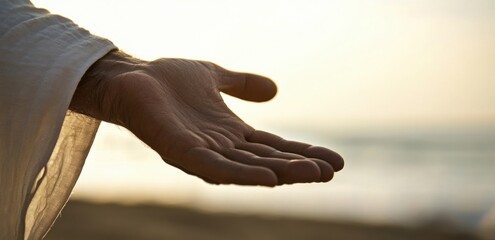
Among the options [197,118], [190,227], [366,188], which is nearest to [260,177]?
[197,118]

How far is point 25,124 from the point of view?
1.58m

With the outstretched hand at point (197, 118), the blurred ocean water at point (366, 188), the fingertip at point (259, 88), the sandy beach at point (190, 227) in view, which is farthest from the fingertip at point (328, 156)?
the blurred ocean water at point (366, 188)

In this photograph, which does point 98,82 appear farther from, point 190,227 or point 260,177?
point 190,227

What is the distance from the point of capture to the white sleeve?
1557 mm

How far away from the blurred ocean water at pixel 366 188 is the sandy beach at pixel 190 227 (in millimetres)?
773

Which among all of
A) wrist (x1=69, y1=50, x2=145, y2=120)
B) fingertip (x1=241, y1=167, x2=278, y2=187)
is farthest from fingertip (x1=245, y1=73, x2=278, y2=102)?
fingertip (x1=241, y1=167, x2=278, y2=187)

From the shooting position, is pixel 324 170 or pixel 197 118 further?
pixel 197 118

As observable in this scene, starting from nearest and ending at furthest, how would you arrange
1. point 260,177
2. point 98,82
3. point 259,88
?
point 260,177 → point 98,82 → point 259,88

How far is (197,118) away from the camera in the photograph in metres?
1.85

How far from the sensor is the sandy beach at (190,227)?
6902 millimetres

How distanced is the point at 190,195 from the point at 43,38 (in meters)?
9.84

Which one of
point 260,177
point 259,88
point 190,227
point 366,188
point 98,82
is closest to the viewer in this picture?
point 260,177

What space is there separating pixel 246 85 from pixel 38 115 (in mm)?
596

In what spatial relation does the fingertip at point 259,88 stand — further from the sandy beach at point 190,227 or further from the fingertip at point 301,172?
the sandy beach at point 190,227
